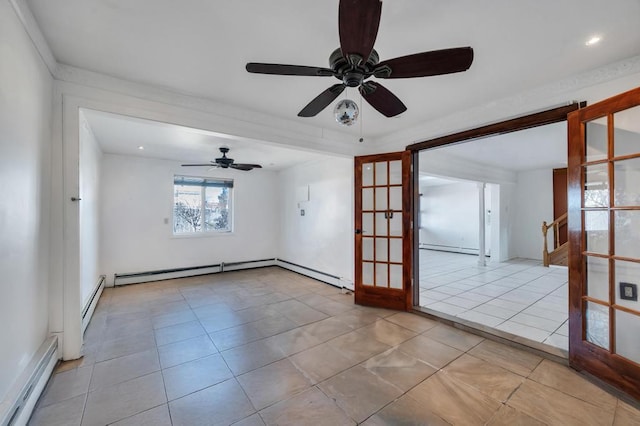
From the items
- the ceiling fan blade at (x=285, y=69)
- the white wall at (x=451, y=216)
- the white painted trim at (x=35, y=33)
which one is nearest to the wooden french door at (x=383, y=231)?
the ceiling fan blade at (x=285, y=69)

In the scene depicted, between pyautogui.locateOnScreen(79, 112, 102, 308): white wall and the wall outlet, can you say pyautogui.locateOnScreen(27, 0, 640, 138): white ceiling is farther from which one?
the wall outlet

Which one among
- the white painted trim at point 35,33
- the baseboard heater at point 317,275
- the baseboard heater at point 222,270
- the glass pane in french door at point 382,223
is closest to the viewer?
the white painted trim at point 35,33

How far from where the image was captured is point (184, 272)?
5.68 metres

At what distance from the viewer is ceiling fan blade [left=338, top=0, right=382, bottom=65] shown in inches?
45.5

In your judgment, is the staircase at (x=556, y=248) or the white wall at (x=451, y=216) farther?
the white wall at (x=451, y=216)

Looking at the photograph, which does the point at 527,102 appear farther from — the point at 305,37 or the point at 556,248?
the point at 556,248

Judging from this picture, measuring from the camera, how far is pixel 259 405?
1.86 m

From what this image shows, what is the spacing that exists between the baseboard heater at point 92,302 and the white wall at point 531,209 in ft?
31.9

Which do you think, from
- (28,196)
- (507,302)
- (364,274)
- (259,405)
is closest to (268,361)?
(259,405)

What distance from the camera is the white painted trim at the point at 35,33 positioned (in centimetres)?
160

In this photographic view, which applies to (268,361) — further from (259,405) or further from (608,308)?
(608,308)

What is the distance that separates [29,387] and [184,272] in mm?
4073

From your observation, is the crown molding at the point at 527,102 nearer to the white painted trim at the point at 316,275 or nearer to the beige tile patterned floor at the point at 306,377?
the beige tile patterned floor at the point at 306,377

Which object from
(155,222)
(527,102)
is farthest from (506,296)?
(155,222)
